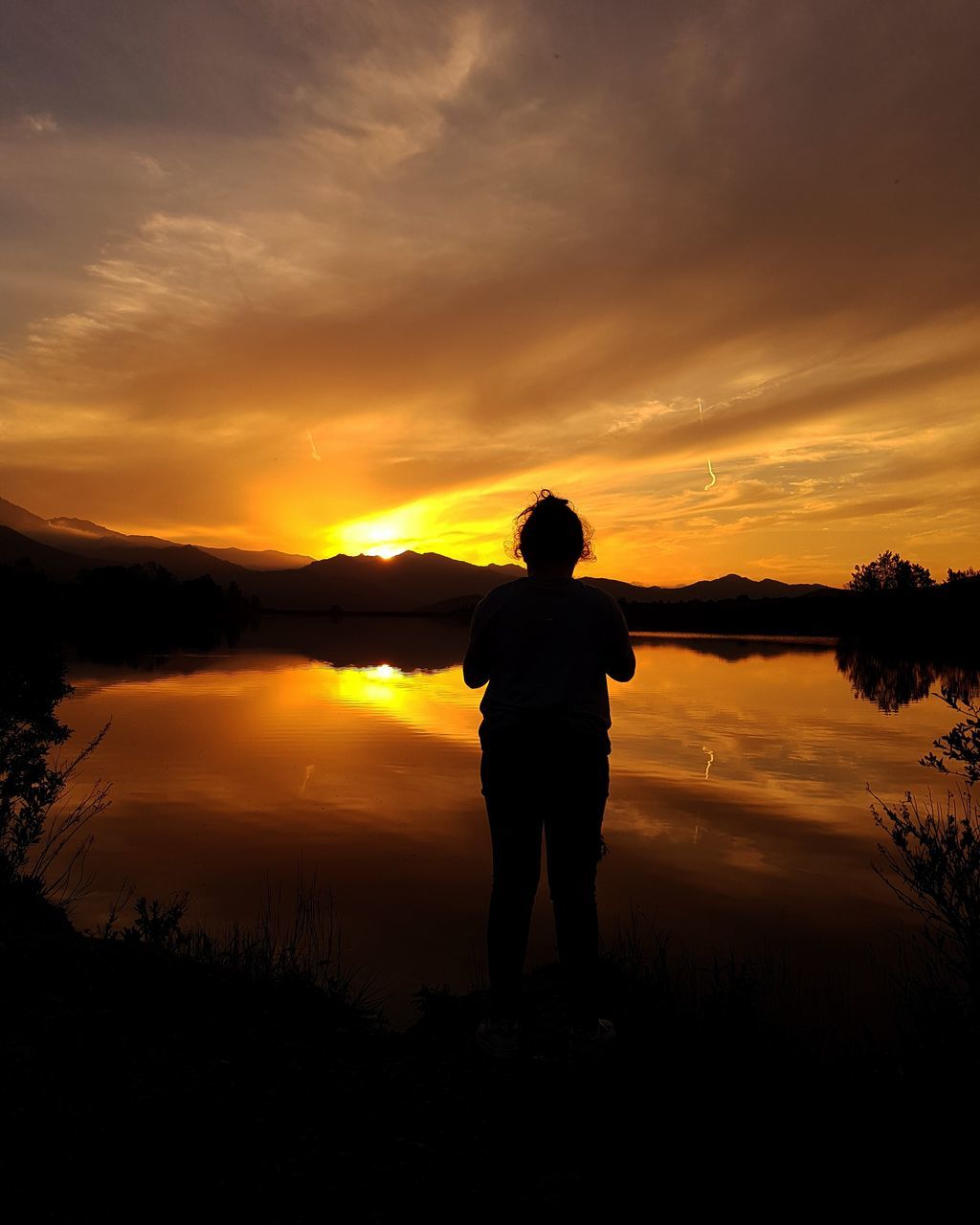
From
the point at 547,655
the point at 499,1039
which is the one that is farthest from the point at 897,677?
the point at 547,655

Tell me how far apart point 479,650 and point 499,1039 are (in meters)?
2.20

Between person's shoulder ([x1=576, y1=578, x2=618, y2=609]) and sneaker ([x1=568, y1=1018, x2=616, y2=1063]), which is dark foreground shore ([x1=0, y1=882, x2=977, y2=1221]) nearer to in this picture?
sneaker ([x1=568, y1=1018, x2=616, y2=1063])

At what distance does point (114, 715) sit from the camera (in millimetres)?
26734

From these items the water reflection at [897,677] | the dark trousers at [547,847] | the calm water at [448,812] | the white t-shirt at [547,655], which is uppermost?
the white t-shirt at [547,655]

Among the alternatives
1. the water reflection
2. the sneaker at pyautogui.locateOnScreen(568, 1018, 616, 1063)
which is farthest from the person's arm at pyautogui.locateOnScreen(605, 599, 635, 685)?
the water reflection

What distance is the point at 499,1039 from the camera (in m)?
4.65

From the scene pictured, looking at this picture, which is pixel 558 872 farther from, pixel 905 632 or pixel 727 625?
pixel 727 625

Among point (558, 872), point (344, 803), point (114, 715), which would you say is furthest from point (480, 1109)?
point (114, 715)

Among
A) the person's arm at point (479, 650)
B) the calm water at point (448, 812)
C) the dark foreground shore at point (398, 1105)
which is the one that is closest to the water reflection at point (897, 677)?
the calm water at point (448, 812)

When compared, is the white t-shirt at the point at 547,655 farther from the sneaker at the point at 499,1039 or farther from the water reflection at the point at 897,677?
the water reflection at the point at 897,677

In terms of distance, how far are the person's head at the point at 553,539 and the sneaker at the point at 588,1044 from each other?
2.59 meters

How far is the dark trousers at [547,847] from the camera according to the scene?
4.37 meters

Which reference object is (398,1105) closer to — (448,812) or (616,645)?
(616,645)

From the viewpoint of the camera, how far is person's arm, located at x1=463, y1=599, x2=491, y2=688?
4.57 metres
